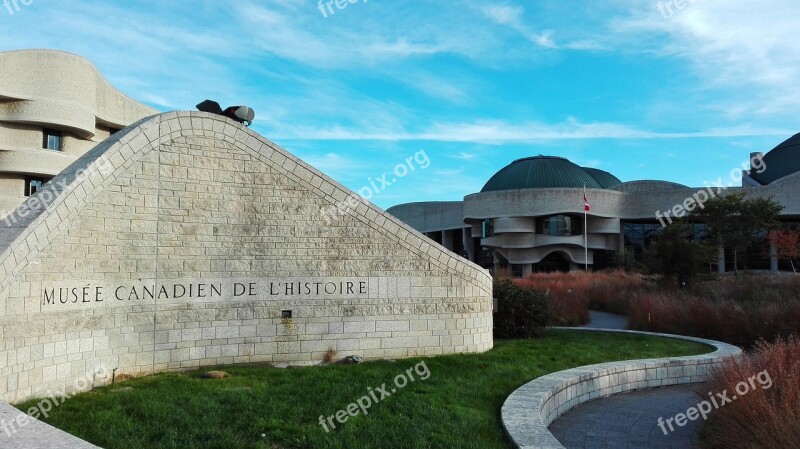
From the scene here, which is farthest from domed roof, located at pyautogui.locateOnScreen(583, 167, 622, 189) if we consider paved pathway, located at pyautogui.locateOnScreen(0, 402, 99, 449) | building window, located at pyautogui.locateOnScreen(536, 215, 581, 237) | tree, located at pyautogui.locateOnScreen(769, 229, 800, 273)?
paved pathway, located at pyautogui.locateOnScreen(0, 402, 99, 449)

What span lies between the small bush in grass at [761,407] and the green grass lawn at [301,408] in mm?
2640

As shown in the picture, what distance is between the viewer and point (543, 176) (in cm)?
5897

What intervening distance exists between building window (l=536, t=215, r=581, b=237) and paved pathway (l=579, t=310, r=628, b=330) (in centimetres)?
3073

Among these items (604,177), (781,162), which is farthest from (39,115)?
(781,162)

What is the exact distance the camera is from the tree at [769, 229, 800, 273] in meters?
41.2

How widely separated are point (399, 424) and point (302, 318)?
14.7ft

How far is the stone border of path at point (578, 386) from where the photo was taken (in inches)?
264

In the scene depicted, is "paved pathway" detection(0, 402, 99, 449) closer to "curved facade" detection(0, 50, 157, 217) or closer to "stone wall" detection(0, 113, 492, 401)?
"stone wall" detection(0, 113, 492, 401)

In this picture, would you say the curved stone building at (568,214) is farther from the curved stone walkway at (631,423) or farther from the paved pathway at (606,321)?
the curved stone walkway at (631,423)

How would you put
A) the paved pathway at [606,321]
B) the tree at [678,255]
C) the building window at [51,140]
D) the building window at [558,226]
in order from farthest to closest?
the building window at [558,226] < the building window at [51,140] < the tree at [678,255] < the paved pathway at [606,321]

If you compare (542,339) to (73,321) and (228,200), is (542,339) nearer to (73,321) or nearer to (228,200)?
(228,200)

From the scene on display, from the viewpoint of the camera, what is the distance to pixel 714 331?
15.2 m

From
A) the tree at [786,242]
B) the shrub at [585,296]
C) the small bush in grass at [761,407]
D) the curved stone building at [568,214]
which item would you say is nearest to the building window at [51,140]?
the shrub at [585,296]

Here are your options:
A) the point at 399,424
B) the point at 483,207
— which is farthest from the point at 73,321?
the point at 483,207
